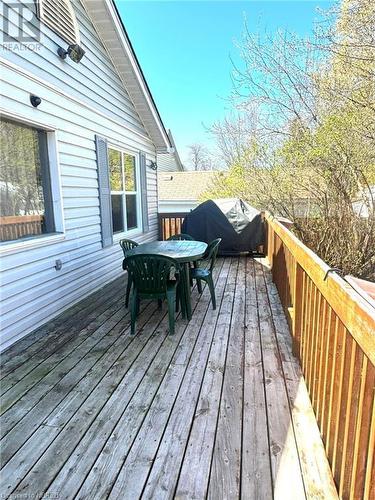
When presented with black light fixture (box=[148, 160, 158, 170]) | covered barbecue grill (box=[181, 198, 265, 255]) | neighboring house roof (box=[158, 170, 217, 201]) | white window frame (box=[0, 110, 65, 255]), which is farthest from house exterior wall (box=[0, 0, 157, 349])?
neighboring house roof (box=[158, 170, 217, 201])

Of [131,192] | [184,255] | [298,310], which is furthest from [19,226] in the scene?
[131,192]

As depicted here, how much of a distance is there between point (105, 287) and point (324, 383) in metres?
3.76

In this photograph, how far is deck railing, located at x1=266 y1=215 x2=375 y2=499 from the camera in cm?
114

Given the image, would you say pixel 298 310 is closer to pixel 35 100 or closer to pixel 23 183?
pixel 23 183

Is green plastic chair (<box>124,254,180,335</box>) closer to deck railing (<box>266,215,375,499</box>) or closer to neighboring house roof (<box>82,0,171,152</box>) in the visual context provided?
deck railing (<box>266,215,375,499</box>)

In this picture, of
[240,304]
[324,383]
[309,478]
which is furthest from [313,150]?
Answer: [309,478]

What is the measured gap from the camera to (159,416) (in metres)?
1.96

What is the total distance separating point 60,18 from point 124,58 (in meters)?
1.60

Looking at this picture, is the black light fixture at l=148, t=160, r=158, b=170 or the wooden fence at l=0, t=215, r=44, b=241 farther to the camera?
the black light fixture at l=148, t=160, r=158, b=170

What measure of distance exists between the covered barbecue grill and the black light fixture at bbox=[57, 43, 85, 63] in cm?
402

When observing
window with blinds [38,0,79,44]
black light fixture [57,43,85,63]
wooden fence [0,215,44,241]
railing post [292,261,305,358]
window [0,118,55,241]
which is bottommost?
railing post [292,261,305,358]

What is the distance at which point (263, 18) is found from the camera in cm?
596

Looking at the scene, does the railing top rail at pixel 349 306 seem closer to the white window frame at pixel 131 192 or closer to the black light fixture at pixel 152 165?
the white window frame at pixel 131 192

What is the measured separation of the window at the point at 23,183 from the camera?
3.05 meters
